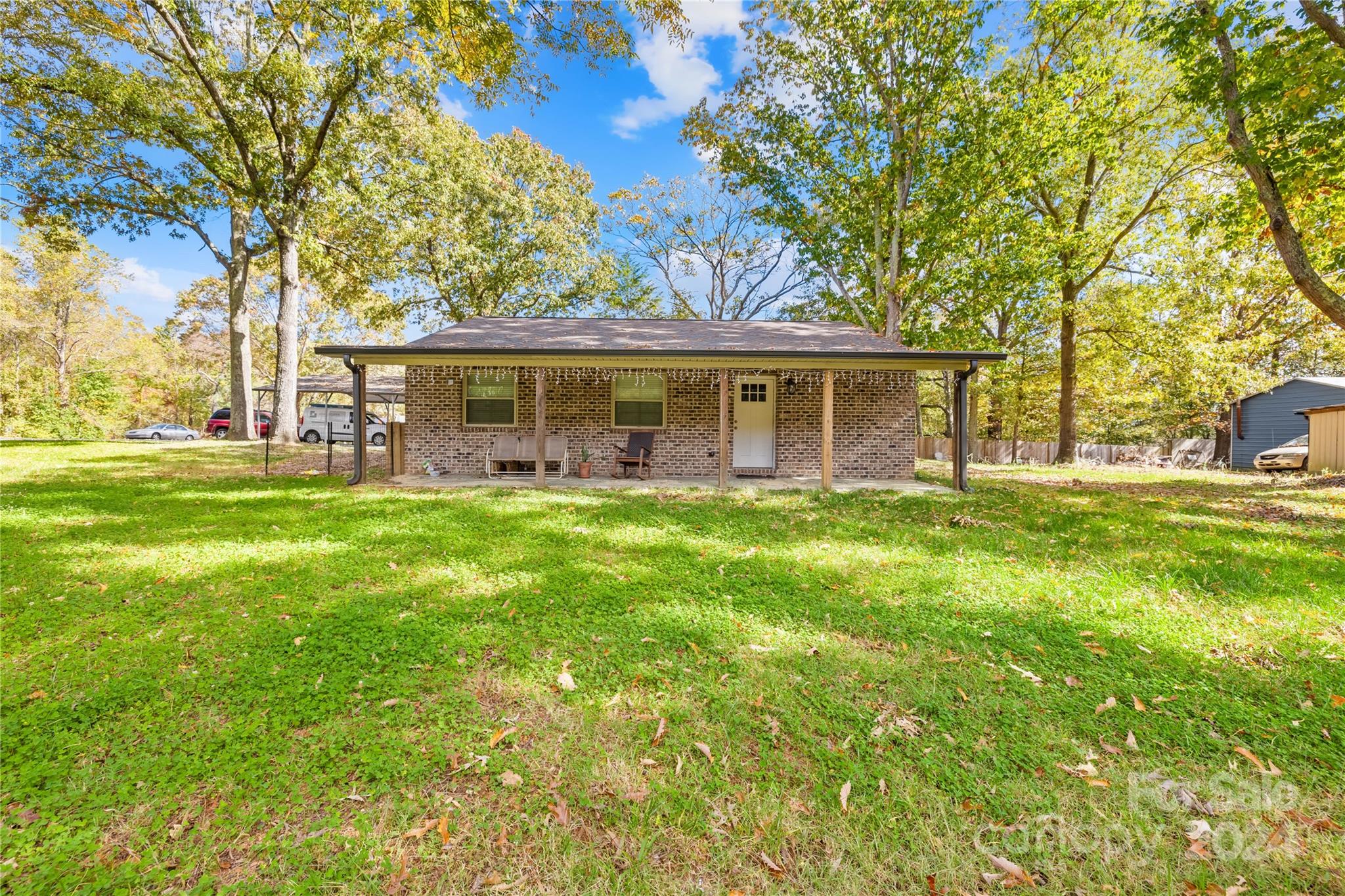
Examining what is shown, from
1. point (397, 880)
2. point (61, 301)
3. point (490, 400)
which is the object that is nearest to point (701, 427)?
point (490, 400)

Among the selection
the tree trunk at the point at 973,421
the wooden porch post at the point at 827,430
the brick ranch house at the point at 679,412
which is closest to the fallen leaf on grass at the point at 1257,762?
the wooden porch post at the point at 827,430

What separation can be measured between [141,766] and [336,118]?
652 inches

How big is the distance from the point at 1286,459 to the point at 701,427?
16.1m

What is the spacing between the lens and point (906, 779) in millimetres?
2092

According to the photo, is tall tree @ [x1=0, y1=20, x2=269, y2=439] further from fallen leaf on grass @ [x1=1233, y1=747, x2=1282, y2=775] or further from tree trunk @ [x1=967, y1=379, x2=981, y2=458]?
tree trunk @ [x1=967, y1=379, x2=981, y2=458]

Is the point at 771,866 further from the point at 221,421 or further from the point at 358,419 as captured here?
the point at 221,421

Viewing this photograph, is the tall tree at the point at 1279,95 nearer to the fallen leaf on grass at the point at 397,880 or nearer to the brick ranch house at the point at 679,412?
the brick ranch house at the point at 679,412

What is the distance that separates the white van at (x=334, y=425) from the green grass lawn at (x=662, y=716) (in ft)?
50.0

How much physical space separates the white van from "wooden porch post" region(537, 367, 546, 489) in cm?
1315

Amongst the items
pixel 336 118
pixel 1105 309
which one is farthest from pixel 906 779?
pixel 1105 309

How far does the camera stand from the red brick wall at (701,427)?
10086mm

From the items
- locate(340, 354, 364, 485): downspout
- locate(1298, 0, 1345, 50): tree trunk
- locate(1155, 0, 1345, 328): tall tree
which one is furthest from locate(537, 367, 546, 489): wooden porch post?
locate(1298, 0, 1345, 50): tree trunk

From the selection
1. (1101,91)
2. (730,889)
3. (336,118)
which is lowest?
(730,889)

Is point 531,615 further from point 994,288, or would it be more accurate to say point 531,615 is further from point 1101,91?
point 1101,91
